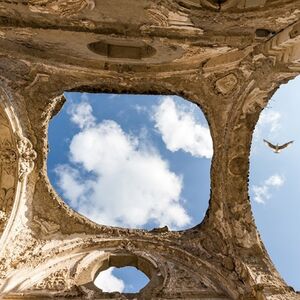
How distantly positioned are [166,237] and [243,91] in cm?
363

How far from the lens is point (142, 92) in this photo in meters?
12.0

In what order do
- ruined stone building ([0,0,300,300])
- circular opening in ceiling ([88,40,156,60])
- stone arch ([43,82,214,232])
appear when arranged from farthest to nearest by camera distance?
stone arch ([43,82,214,232])
circular opening in ceiling ([88,40,156,60])
ruined stone building ([0,0,300,300])

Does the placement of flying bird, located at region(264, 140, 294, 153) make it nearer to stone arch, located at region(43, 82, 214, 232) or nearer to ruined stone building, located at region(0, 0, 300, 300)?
ruined stone building, located at region(0, 0, 300, 300)

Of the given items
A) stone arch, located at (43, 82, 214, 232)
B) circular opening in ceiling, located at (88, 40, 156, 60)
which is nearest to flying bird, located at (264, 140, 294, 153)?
stone arch, located at (43, 82, 214, 232)

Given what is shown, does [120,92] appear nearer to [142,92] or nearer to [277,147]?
[142,92]

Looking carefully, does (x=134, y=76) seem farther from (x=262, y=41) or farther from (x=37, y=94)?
(x=262, y=41)

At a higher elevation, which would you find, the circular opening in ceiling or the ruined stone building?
the circular opening in ceiling

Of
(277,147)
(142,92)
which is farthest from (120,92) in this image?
(277,147)

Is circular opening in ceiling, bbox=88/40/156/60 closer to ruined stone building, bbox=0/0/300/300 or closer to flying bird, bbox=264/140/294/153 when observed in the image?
ruined stone building, bbox=0/0/300/300

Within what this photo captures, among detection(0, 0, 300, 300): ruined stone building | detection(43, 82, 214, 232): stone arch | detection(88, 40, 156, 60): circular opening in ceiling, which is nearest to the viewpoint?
detection(0, 0, 300, 300): ruined stone building

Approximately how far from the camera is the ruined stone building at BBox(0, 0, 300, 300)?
846 centimetres

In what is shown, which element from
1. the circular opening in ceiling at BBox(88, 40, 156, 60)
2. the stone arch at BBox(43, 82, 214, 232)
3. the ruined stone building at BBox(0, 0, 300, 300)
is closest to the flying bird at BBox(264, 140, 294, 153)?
the ruined stone building at BBox(0, 0, 300, 300)

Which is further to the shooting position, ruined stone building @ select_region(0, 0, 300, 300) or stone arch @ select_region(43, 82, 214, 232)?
stone arch @ select_region(43, 82, 214, 232)

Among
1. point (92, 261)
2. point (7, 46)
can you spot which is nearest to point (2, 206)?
point (92, 261)
